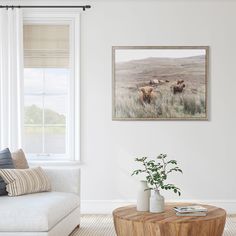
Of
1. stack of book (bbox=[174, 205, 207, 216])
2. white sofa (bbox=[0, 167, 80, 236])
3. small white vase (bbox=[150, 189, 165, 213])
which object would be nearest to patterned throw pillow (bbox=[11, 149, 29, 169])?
white sofa (bbox=[0, 167, 80, 236])

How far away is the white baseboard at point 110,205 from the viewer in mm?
6715

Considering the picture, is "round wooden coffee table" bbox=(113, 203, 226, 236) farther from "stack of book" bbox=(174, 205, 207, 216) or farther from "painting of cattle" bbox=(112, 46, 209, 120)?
"painting of cattle" bbox=(112, 46, 209, 120)

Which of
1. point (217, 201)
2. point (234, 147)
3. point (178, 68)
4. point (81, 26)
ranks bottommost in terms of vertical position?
point (217, 201)

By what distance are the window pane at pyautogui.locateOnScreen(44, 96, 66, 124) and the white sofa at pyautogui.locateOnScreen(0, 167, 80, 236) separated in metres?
1.34

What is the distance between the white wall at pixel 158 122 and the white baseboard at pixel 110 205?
0.5 inches

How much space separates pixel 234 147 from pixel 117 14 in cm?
222

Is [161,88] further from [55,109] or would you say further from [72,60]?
[55,109]

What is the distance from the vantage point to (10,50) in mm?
6676

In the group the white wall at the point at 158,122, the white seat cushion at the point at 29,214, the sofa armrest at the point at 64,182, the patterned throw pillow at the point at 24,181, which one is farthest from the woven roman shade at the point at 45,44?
the white seat cushion at the point at 29,214

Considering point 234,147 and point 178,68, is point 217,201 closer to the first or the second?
point 234,147

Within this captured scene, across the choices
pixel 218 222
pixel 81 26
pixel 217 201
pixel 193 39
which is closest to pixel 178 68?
pixel 193 39

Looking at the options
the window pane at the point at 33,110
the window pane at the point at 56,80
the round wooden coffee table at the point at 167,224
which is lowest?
the round wooden coffee table at the point at 167,224

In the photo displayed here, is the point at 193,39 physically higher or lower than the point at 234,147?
higher

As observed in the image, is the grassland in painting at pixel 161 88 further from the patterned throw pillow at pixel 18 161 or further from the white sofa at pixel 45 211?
the patterned throw pillow at pixel 18 161
